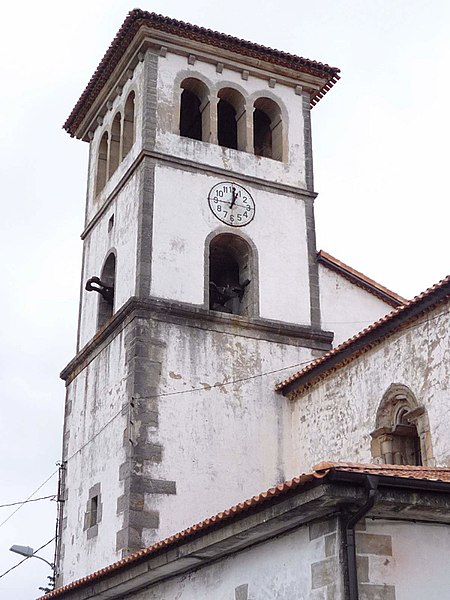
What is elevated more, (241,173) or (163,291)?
(241,173)

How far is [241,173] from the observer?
2031 centimetres

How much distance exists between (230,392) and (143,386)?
1.73m

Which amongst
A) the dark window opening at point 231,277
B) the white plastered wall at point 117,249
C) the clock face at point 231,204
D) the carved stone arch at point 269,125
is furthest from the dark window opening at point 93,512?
the carved stone arch at point 269,125

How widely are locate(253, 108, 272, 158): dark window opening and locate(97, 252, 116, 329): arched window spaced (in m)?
4.45

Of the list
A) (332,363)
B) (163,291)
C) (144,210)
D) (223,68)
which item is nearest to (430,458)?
(332,363)

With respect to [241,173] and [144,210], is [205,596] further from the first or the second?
[241,173]

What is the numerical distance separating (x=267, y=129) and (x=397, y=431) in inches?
379

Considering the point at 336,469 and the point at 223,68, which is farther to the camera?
the point at 223,68

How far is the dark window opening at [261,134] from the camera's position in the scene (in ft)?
72.7

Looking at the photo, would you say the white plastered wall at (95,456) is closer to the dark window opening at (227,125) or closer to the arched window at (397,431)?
the arched window at (397,431)

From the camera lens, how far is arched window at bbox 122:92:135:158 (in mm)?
21219

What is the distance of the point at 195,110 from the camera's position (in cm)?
2261

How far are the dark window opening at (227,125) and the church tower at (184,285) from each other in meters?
0.03

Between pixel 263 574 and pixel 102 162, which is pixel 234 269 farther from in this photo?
pixel 263 574
